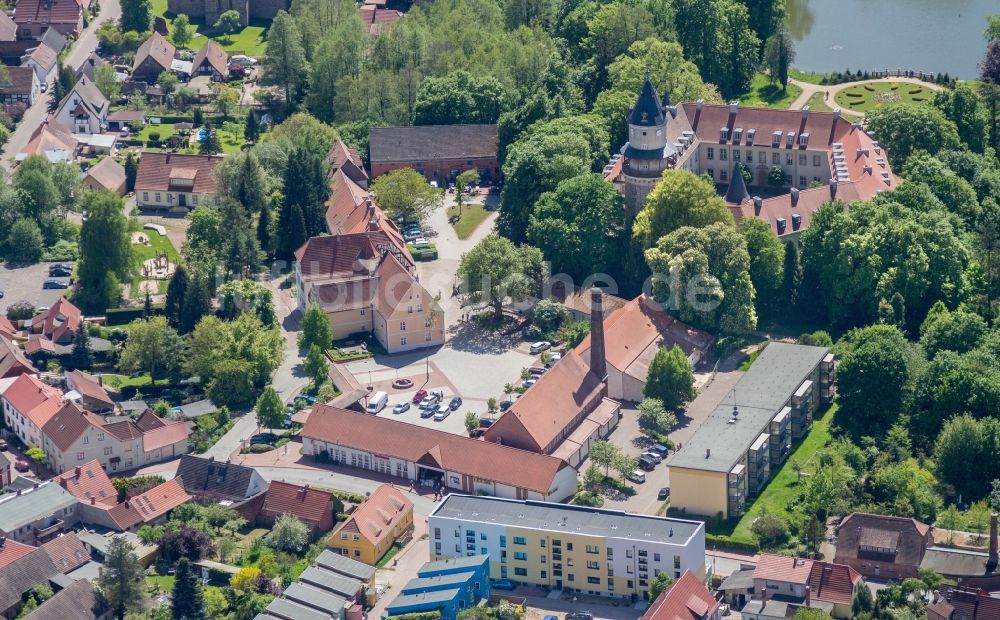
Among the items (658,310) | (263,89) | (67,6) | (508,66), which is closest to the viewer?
(658,310)

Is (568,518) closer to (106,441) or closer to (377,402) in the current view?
(377,402)

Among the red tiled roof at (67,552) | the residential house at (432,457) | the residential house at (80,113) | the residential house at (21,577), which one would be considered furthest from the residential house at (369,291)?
the residential house at (80,113)

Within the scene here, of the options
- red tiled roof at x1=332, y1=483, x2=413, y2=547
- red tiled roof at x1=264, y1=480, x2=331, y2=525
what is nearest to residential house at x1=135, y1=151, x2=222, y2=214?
red tiled roof at x1=264, y1=480, x2=331, y2=525

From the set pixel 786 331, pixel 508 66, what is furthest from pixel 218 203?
pixel 786 331

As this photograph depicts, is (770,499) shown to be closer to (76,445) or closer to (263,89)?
(76,445)

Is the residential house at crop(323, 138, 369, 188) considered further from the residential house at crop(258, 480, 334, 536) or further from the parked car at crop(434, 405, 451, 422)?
the residential house at crop(258, 480, 334, 536)
